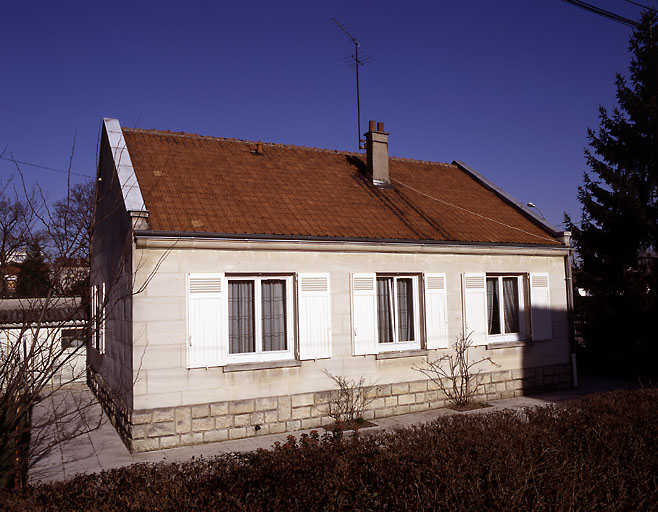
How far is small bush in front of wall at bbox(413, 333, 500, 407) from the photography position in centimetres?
1114

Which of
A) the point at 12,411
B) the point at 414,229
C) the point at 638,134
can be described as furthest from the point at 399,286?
the point at 638,134

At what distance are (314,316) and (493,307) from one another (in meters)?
4.65

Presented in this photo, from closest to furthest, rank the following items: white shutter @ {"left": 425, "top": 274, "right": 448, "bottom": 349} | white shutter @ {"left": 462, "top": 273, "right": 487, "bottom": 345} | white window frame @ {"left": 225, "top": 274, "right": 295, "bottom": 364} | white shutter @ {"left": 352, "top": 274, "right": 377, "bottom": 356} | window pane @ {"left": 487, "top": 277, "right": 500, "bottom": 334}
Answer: white window frame @ {"left": 225, "top": 274, "right": 295, "bottom": 364}
white shutter @ {"left": 352, "top": 274, "right": 377, "bottom": 356}
white shutter @ {"left": 425, "top": 274, "right": 448, "bottom": 349}
white shutter @ {"left": 462, "top": 273, "right": 487, "bottom": 345}
window pane @ {"left": 487, "top": 277, "right": 500, "bottom": 334}

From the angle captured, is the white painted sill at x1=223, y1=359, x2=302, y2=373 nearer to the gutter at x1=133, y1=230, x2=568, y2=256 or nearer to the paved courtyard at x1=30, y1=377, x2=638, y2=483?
the paved courtyard at x1=30, y1=377, x2=638, y2=483

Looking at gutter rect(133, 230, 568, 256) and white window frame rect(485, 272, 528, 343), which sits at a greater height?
gutter rect(133, 230, 568, 256)

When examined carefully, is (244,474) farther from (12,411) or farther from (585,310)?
(585,310)

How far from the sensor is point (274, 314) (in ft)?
32.4

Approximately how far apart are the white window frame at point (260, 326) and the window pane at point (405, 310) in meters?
2.47

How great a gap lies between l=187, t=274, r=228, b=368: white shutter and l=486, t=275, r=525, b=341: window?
612 cm

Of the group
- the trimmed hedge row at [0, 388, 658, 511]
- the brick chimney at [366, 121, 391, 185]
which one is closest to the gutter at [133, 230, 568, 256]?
the brick chimney at [366, 121, 391, 185]

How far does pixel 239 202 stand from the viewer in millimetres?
10469

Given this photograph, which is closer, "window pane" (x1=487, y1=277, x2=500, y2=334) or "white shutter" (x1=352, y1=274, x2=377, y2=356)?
"white shutter" (x1=352, y1=274, x2=377, y2=356)

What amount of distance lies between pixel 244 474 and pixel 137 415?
4.68 meters

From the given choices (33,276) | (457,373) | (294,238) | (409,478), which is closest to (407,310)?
(457,373)
